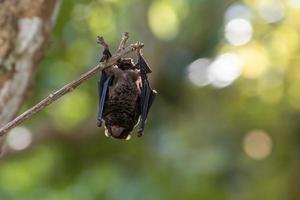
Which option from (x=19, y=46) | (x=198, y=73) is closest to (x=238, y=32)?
(x=198, y=73)

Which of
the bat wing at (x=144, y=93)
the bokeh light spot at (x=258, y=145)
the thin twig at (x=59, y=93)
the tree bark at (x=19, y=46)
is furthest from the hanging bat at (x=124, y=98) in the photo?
the bokeh light spot at (x=258, y=145)

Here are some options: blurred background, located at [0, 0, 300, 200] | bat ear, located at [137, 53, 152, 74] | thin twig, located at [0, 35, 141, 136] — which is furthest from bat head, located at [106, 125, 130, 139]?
blurred background, located at [0, 0, 300, 200]

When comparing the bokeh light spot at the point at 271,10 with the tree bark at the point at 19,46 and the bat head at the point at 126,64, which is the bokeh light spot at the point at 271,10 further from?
the bat head at the point at 126,64

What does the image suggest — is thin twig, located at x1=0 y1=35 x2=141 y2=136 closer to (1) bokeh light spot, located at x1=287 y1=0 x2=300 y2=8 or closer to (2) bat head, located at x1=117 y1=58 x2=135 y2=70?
(2) bat head, located at x1=117 y1=58 x2=135 y2=70

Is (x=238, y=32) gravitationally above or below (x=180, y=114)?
above

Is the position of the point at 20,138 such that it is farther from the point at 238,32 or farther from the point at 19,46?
the point at 19,46

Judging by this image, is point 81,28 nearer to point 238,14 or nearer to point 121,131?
point 238,14
